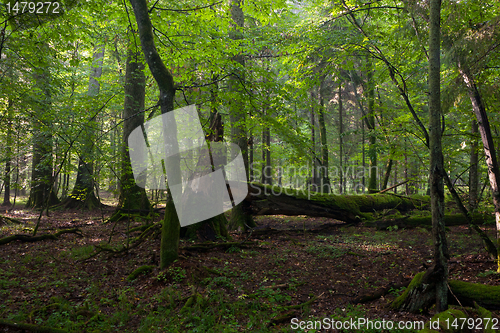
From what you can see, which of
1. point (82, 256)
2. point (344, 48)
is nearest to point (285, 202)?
point (344, 48)

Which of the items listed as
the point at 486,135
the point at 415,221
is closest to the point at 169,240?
the point at 486,135

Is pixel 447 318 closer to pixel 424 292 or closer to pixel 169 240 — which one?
pixel 424 292

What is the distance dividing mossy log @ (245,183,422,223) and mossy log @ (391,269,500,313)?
5747 millimetres

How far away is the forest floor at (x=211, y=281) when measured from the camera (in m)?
3.81

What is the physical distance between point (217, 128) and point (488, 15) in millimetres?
6954

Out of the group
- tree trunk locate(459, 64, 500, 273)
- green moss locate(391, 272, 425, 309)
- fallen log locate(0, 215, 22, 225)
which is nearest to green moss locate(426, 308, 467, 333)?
green moss locate(391, 272, 425, 309)

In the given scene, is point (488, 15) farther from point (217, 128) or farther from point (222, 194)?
point (222, 194)

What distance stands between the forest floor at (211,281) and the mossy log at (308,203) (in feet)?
4.66

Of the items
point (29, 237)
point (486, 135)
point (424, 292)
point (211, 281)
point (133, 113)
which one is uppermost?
point (133, 113)

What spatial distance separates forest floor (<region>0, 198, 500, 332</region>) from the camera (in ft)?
12.5

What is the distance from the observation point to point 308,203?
988cm

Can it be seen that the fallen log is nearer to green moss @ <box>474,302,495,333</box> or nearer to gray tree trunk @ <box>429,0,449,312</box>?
gray tree trunk @ <box>429,0,449,312</box>

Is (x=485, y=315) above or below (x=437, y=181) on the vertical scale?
below

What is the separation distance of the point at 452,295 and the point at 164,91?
18.5ft
